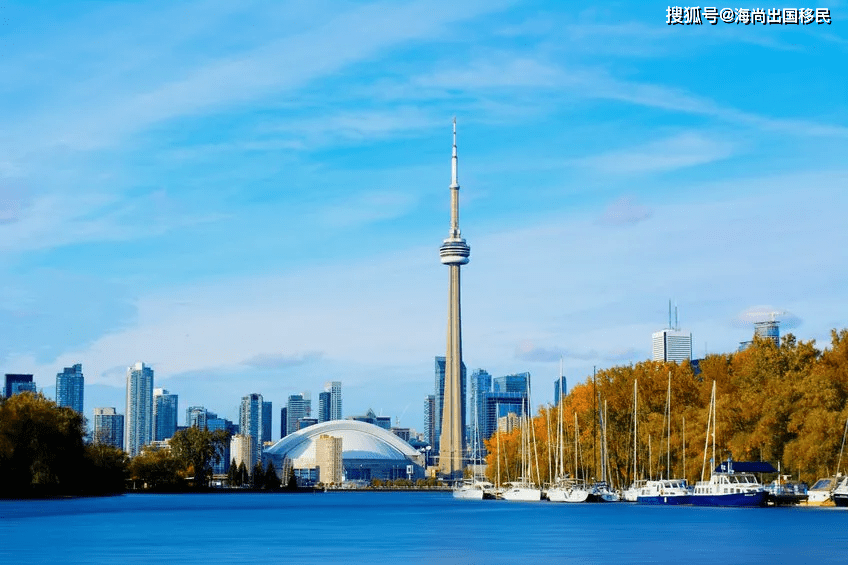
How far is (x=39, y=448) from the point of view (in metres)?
121

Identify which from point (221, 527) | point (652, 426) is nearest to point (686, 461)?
point (652, 426)

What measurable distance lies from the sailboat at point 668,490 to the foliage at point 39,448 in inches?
2166

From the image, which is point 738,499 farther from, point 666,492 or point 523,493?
point 523,493

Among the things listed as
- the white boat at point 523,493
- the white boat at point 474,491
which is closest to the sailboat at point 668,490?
the white boat at point 523,493

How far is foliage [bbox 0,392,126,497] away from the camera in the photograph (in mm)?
120625

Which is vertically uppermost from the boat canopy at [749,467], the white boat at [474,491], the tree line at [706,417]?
the tree line at [706,417]

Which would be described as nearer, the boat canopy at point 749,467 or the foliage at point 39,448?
the boat canopy at point 749,467

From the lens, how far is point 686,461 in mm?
124062

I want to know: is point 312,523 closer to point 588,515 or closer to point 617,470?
point 588,515

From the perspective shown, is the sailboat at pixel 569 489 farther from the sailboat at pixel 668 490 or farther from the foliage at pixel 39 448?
the foliage at pixel 39 448

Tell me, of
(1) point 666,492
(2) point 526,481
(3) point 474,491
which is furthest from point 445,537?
(3) point 474,491

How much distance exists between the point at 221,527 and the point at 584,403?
6497cm

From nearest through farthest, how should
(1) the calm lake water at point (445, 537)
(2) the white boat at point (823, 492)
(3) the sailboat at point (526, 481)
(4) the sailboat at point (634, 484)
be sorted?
(1) the calm lake water at point (445, 537), (2) the white boat at point (823, 492), (4) the sailboat at point (634, 484), (3) the sailboat at point (526, 481)

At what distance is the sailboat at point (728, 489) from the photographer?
105 metres
